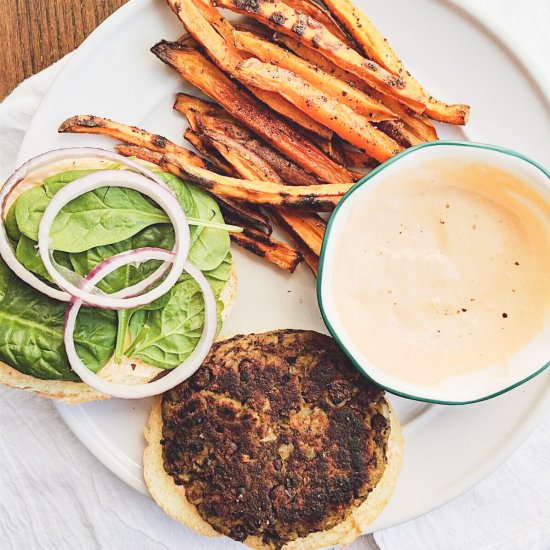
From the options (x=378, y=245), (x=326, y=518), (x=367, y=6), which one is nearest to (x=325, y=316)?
(x=378, y=245)

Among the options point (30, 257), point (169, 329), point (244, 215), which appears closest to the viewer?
point (30, 257)

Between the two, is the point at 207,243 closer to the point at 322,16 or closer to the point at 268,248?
the point at 268,248

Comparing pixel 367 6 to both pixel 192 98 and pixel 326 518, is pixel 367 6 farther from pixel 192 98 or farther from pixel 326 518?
pixel 326 518

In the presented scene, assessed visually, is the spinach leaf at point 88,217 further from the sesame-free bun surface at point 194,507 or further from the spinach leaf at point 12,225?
the sesame-free bun surface at point 194,507

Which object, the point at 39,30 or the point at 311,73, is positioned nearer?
the point at 311,73

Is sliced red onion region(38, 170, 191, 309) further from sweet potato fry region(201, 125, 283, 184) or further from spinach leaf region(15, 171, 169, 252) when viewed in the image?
sweet potato fry region(201, 125, 283, 184)

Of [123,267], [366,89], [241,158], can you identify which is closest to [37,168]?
[123,267]

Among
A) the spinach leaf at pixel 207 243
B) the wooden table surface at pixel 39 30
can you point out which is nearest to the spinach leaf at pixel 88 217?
the spinach leaf at pixel 207 243
